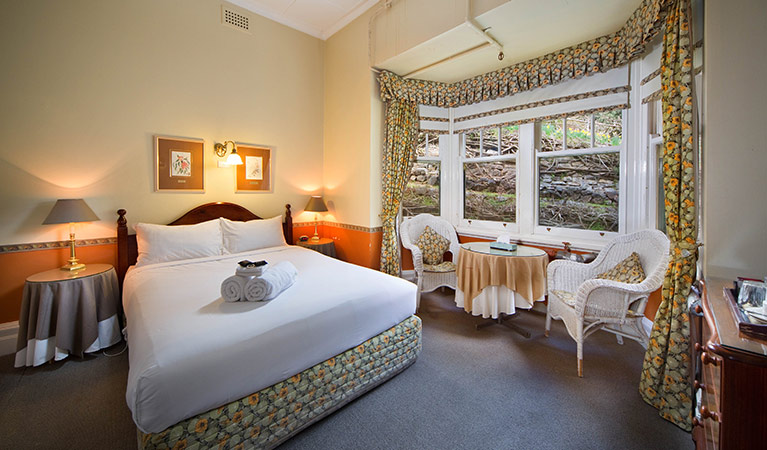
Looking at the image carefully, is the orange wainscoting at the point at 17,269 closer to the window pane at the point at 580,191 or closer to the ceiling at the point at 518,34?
the ceiling at the point at 518,34

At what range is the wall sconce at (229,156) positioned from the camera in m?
3.56

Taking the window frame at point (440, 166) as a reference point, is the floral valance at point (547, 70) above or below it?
above

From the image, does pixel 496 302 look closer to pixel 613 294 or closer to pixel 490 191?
pixel 613 294

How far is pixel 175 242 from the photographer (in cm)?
307

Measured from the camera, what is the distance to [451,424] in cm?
185

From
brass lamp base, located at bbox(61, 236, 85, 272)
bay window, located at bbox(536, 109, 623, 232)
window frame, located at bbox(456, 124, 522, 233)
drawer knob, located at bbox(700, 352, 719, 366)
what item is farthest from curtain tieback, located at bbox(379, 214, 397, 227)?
drawer knob, located at bbox(700, 352, 719, 366)

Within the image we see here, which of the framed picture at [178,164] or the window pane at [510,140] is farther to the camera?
the window pane at [510,140]

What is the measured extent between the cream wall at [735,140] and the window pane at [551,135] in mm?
1828

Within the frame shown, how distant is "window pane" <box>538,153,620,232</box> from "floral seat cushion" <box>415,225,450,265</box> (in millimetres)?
1209

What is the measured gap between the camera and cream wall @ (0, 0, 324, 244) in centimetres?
263

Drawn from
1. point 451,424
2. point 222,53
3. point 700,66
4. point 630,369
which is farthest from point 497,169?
point 222,53

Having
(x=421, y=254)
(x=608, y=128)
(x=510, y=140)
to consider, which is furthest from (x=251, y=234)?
(x=608, y=128)

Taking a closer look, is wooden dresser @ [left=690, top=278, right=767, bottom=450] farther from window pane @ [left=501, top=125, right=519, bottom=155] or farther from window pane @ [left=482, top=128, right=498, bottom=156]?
window pane @ [left=482, top=128, right=498, bottom=156]

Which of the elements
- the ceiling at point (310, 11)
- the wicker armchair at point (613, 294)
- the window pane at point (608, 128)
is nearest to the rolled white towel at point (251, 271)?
the wicker armchair at point (613, 294)
